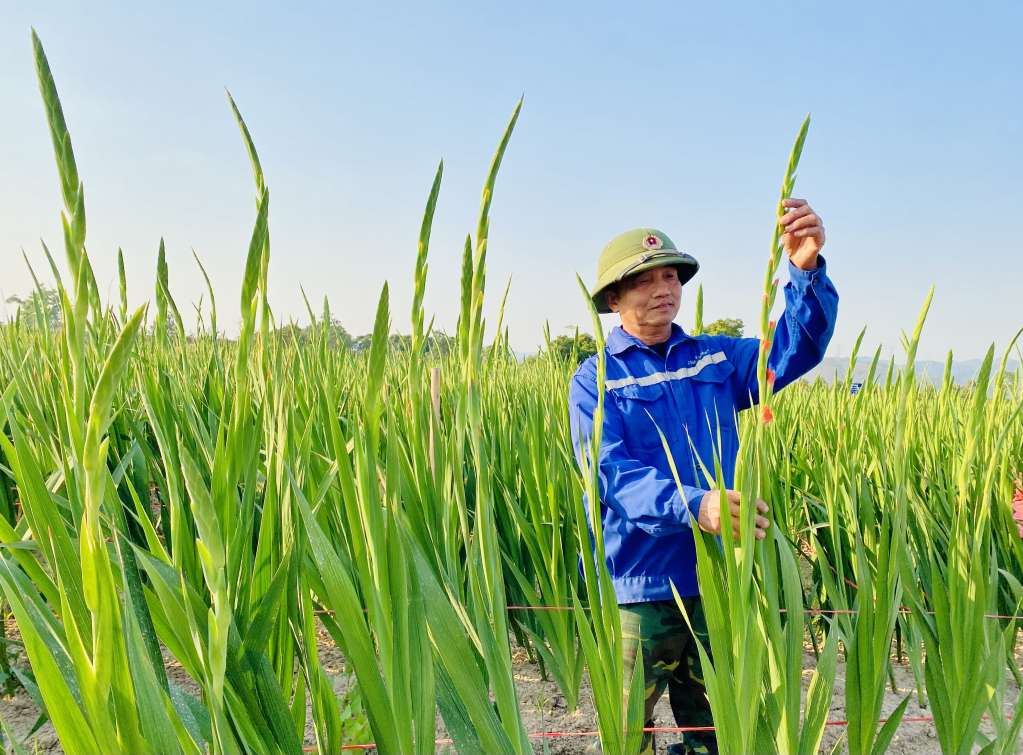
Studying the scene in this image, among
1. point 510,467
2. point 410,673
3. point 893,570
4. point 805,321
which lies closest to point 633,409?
point 805,321

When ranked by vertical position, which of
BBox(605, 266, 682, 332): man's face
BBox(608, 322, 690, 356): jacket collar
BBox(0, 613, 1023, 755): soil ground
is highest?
BBox(605, 266, 682, 332): man's face

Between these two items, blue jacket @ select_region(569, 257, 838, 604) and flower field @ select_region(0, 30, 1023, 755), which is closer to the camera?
flower field @ select_region(0, 30, 1023, 755)

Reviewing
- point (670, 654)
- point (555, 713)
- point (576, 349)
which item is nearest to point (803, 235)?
point (670, 654)

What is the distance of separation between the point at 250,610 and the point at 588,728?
1.46m

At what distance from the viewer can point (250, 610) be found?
75 centimetres

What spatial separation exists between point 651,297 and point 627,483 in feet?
1.74

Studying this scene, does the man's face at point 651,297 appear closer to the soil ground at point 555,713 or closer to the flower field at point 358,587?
the flower field at point 358,587

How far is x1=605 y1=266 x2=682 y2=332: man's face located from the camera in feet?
5.49

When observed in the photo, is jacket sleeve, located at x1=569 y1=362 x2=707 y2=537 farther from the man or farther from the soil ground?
the soil ground

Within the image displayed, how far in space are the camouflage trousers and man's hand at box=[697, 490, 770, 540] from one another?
1.96 ft

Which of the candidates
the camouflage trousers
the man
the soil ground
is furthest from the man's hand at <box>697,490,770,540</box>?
the soil ground

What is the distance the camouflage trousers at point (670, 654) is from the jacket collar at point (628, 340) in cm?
65

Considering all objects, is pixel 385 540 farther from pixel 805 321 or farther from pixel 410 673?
pixel 805 321

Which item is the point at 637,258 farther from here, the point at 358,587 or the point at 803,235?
the point at 358,587
